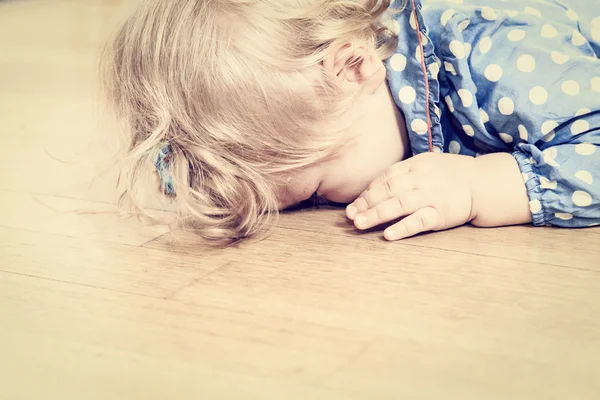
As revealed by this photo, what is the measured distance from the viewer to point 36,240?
0.79 meters

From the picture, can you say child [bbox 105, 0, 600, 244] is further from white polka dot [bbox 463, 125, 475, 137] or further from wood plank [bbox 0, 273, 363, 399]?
wood plank [bbox 0, 273, 363, 399]

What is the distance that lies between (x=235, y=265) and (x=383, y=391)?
276mm

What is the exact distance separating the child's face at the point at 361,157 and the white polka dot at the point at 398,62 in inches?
0.9

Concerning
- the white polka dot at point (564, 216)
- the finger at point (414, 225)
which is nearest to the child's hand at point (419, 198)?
the finger at point (414, 225)

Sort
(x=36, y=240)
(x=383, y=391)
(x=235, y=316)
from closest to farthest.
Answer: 1. (x=383, y=391)
2. (x=235, y=316)
3. (x=36, y=240)

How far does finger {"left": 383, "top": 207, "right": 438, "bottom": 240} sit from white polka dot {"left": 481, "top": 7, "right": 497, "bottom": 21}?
297mm

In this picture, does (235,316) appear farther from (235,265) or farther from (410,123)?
(410,123)

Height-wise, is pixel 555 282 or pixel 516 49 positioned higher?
pixel 516 49

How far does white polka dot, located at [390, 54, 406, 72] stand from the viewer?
3.01 feet

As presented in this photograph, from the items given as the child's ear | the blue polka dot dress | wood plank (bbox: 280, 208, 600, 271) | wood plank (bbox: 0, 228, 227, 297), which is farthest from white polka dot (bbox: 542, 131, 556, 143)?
wood plank (bbox: 0, 228, 227, 297)

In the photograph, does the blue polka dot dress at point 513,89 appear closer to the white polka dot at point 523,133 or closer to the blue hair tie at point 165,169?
the white polka dot at point 523,133

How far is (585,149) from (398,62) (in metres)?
0.26

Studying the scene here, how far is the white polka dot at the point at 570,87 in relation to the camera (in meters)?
0.85

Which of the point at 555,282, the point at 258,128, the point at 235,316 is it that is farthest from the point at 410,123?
the point at 235,316
